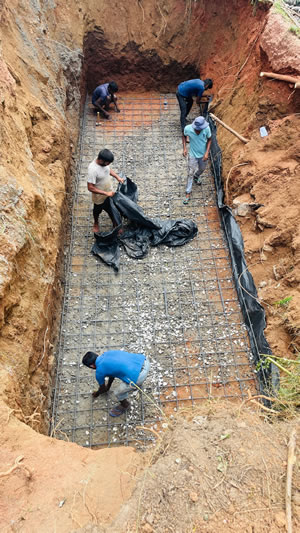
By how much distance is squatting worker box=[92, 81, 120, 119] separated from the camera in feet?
21.0

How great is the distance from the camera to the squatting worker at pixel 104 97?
21.0 feet

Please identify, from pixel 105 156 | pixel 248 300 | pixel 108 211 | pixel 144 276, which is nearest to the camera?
pixel 105 156

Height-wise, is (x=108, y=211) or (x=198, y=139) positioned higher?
(x=198, y=139)

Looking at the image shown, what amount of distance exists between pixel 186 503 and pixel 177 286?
2.98 m

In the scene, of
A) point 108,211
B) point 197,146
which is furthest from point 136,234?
point 197,146

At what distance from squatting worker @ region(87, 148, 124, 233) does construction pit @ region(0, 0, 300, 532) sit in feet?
1.77

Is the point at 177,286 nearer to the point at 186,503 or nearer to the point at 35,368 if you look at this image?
the point at 35,368

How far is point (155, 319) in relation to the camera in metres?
4.40

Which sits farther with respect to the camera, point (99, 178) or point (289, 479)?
point (99, 178)

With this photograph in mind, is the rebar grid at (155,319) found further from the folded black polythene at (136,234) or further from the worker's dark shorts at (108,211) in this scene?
the worker's dark shorts at (108,211)

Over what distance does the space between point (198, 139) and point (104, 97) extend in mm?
2681

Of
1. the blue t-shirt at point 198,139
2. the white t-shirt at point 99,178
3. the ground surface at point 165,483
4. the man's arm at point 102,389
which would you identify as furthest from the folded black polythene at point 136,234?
the ground surface at point 165,483

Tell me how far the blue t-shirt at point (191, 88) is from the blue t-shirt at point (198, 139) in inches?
55.4

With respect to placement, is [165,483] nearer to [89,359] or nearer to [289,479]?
[289,479]
